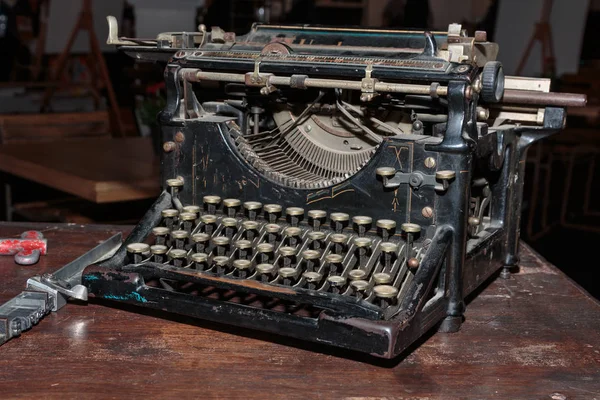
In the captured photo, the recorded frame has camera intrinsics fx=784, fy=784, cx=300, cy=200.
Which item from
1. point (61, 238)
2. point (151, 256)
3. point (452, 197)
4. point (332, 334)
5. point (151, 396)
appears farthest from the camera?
point (61, 238)

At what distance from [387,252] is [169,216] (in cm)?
62

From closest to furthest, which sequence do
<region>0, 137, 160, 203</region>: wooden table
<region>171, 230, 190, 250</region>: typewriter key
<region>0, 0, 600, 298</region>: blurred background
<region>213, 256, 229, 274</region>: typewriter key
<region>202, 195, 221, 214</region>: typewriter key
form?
<region>213, 256, 229, 274</region>: typewriter key → <region>171, 230, 190, 250</region>: typewriter key → <region>202, 195, 221, 214</region>: typewriter key → <region>0, 137, 160, 203</region>: wooden table → <region>0, 0, 600, 298</region>: blurred background

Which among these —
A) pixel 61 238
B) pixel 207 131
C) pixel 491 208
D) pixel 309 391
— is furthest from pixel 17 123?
pixel 309 391

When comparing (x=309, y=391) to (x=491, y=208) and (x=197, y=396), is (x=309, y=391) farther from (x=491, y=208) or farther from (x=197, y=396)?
(x=491, y=208)

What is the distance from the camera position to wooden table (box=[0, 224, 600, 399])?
1.57 metres

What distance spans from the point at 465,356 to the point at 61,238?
1.47 meters

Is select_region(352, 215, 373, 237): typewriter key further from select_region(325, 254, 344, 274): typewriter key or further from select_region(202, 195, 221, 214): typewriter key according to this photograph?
select_region(202, 195, 221, 214): typewriter key

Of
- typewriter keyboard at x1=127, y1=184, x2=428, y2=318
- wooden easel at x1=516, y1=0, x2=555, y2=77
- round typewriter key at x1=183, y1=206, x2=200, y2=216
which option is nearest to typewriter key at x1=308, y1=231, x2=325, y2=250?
typewriter keyboard at x1=127, y1=184, x2=428, y2=318

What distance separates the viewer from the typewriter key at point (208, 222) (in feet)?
6.69

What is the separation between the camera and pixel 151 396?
1.54 meters

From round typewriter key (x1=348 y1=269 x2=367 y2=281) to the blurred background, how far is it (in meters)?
2.18

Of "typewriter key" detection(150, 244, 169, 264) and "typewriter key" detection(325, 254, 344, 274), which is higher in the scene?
"typewriter key" detection(325, 254, 344, 274)

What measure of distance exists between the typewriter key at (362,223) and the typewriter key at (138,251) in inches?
21.2

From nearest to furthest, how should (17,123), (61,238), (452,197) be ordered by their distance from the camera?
(452,197) < (61,238) < (17,123)
